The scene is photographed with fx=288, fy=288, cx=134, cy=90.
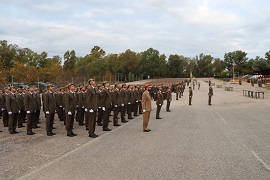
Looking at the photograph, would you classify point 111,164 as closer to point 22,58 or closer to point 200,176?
point 200,176

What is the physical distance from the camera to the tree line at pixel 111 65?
47.1 metres

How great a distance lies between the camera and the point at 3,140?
10.1 meters

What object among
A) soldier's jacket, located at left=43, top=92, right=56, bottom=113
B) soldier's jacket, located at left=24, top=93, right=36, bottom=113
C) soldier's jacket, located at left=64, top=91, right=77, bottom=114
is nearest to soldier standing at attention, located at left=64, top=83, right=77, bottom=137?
soldier's jacket, located at left=64, top=91, right=77, bottom=114

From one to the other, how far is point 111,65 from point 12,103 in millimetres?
92426

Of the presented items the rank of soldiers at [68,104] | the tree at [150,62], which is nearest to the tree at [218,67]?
the tree at [150,62]

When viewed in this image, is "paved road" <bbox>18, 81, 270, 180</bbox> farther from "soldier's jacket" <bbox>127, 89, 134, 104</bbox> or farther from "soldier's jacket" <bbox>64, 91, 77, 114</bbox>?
"soldier's jacket" <bbox>127, 89, 134, 104</bbox>

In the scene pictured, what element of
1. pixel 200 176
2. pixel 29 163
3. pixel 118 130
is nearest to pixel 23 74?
pixel 118 130

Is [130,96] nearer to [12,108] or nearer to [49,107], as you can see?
[49,107]

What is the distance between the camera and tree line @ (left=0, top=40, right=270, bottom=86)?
47131 mm

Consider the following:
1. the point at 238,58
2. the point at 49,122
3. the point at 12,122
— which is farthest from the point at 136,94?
the point at 238,58

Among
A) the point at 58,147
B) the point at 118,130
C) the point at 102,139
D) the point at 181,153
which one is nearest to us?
the point at 181,153

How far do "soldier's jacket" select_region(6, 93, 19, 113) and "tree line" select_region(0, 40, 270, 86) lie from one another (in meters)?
24.2

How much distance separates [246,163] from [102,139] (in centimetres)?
487

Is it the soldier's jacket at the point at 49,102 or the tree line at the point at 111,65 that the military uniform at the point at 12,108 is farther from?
the tree line at the point at 111,65
